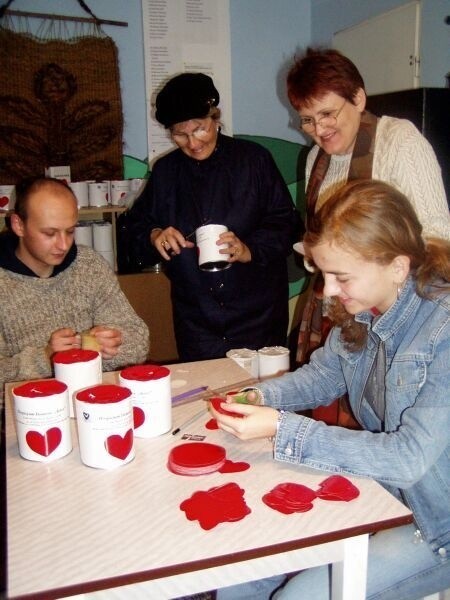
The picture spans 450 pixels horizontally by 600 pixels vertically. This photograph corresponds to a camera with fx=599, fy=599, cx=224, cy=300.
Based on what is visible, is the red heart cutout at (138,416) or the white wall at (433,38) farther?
the white wall at (433,38)

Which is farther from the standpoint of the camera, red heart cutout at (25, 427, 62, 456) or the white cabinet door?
the white cabinet door

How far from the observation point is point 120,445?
3.61ft

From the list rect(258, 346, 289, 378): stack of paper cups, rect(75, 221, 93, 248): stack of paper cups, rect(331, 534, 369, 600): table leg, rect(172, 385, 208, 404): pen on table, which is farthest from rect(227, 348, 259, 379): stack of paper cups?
rect(75, 221, 93, 248): stack of paper cups

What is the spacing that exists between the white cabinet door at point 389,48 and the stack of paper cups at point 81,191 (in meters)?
1.62

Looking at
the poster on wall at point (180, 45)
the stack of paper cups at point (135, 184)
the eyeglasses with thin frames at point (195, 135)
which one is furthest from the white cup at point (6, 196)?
the eyeglasses with thin frames at point (195, 135)

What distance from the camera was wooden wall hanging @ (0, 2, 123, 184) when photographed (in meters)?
3.28

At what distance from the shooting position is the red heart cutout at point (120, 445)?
1094 millimetres

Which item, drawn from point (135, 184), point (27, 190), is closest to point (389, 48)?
point (135, 184)

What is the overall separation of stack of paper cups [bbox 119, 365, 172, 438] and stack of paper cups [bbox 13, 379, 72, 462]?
0.13 m

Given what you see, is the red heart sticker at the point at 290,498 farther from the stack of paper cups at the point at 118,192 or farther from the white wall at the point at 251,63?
the white wall at the point at 251,63

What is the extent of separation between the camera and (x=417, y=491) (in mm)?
1179

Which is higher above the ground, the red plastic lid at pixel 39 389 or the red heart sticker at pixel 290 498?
the red plastic lid at pixel 39 389

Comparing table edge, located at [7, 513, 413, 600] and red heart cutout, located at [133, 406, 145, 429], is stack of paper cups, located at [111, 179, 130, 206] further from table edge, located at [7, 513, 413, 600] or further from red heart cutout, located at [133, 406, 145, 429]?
table edge, located at [7, 513, 413, 600]

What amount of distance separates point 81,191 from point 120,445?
2512mm
